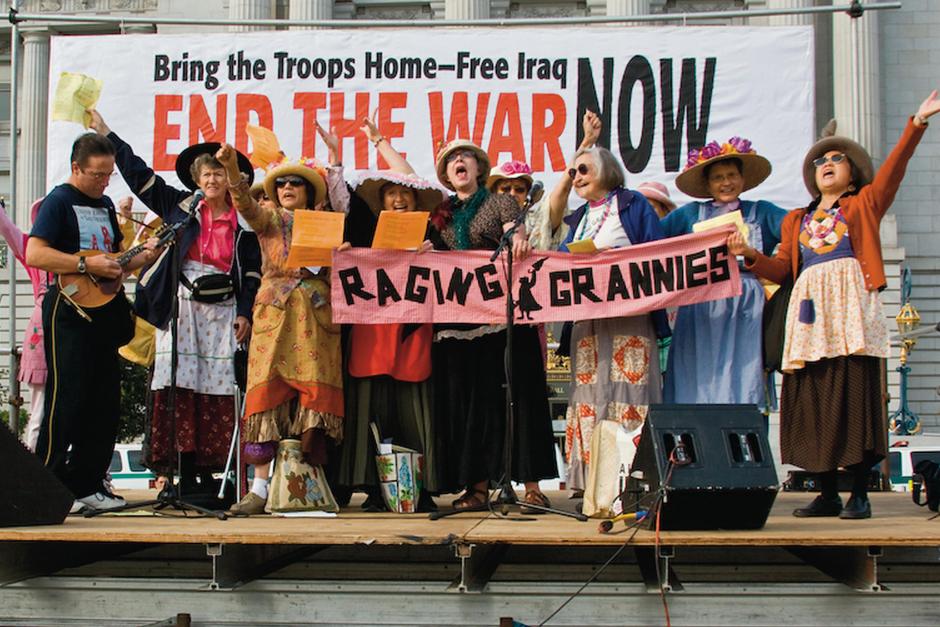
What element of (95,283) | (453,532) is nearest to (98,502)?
(95,283)

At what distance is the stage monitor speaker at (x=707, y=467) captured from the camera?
15.5 ft

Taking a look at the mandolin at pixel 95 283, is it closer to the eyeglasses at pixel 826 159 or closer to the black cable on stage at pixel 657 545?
the black cable on stage at pixel 657 545

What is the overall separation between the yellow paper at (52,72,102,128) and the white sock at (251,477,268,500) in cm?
239

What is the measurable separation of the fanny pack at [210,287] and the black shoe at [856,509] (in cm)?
352

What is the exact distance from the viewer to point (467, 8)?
32.4m

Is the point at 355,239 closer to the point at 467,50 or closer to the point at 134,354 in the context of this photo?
the point at 134,354

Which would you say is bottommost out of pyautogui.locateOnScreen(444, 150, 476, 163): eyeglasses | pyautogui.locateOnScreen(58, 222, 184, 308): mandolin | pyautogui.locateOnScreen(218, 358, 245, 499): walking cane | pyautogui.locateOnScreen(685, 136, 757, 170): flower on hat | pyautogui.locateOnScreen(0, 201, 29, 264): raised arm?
pyautogui.locateOnScreen(218, 358, 245, 499): walking cane

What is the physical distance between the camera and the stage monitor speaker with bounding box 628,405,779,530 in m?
4.73

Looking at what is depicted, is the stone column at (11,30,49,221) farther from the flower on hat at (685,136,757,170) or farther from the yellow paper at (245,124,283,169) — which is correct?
the flower on hat at (685,136,757,170)

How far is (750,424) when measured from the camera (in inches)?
199

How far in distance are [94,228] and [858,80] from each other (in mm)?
30863

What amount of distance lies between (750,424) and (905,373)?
2568cm

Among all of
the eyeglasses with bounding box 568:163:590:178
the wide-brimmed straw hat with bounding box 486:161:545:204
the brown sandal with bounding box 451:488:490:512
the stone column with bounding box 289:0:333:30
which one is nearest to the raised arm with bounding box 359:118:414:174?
the wide-brimmed straw hat with bounding box 486:161:545:204

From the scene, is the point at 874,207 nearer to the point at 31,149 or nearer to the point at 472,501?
the point at 472,501
